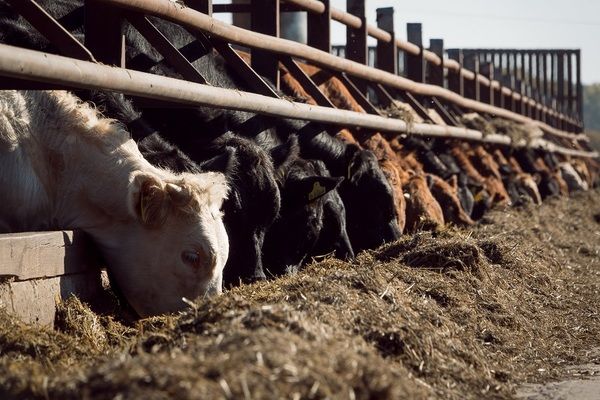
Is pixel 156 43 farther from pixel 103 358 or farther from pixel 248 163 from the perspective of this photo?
pixel 103 358

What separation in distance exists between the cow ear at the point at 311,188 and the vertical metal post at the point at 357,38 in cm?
447

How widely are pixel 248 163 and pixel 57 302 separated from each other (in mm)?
2441

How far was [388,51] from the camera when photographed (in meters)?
13.8

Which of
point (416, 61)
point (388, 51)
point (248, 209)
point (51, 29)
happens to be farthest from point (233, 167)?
point (416, 61)

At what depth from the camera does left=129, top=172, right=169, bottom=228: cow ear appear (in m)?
5.85

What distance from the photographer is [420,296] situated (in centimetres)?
594

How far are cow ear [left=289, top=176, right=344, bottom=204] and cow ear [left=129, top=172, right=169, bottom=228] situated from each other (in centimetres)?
230

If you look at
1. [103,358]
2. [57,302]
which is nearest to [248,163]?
[57,302]

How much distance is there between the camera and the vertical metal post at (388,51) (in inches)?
536

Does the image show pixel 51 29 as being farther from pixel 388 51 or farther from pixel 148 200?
pixel 388 51

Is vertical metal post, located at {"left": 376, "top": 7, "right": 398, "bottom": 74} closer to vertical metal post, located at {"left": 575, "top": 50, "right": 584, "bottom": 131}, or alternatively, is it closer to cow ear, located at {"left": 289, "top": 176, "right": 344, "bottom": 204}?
cow ear, located at {"left": 289, "top": 176, "right": 344, "bottom": 204}

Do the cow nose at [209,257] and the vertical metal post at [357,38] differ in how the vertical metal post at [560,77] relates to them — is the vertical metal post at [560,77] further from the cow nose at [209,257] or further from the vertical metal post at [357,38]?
the cow nose at [209,257]

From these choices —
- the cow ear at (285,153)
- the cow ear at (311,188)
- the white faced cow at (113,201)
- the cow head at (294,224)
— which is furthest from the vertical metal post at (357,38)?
the white faced cow at (113,201)

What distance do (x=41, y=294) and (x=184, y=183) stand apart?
113 cm
